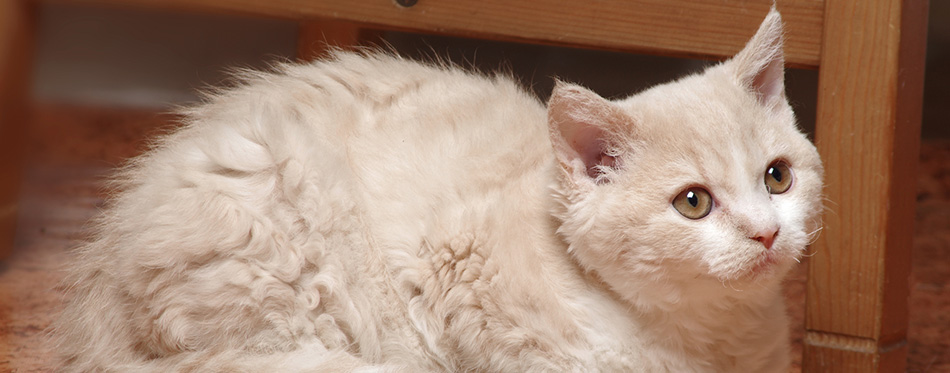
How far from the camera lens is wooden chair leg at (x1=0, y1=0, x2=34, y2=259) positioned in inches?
93.4

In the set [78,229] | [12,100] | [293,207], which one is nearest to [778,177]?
[293,207]

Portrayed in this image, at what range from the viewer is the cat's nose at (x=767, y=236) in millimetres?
1246

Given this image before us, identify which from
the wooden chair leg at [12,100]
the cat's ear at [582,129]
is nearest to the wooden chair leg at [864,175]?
the cat's ear at [582,129]

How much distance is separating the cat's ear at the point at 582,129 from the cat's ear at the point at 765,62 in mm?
299

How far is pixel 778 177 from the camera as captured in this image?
140 cm

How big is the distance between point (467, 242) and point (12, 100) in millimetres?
1819

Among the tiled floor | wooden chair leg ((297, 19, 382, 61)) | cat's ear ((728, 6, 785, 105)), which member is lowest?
the tiled floor

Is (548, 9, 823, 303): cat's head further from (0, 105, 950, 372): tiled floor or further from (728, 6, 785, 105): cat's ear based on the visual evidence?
(0, 105, 950, 372): tiled floor

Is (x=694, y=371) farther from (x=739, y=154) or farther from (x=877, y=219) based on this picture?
(x=877, y=219)

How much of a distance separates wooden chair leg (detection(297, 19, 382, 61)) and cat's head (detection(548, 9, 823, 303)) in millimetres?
832

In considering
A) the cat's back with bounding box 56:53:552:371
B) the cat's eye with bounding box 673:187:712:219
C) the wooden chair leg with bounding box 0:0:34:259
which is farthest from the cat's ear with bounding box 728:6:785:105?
the wooden chair leg with bounding box 0:0:34:259

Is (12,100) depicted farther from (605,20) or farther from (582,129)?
(582,129)

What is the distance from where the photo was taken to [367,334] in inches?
58.5

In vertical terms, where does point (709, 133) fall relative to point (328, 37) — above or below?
below
